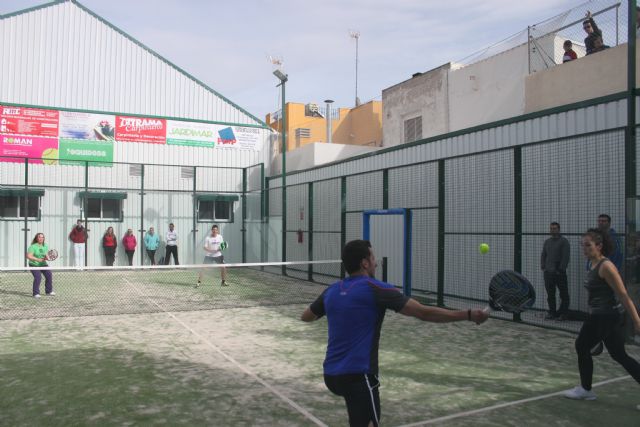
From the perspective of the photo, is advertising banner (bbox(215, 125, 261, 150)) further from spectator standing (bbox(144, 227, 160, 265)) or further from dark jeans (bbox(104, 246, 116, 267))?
dark jeans (bbox(104, 246, 116, 267))

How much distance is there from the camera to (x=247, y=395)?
5.70 metres

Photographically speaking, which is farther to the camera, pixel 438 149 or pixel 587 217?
pixel 438 149

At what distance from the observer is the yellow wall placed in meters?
35.6

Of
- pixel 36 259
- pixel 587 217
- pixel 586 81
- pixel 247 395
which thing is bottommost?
pixel 247 395

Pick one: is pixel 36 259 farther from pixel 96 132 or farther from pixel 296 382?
pixel 96 132

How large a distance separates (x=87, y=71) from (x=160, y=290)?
12153mm

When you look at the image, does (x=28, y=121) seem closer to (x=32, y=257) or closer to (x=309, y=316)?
(x=32, y=257)

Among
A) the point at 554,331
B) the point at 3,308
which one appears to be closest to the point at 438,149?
the point at 554,331

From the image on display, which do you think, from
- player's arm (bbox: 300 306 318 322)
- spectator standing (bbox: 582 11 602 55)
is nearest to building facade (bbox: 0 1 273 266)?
spectator standing (bbox: 582 11 602 55)

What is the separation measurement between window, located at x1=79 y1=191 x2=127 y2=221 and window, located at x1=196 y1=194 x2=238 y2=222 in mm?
3088

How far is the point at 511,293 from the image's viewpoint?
416 cm

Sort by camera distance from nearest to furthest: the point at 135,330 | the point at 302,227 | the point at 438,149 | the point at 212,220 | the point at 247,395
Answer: the point at 247,395 < the point at 135,330 < the point at 438,149 < the point at 302,227 < the point at 212,220

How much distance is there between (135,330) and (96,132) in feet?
49.8

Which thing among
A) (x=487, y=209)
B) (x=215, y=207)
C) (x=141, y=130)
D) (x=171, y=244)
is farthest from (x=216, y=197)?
(x=487, y=209)
